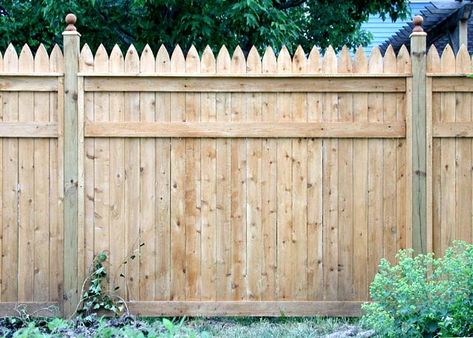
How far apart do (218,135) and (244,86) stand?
1.28 ft

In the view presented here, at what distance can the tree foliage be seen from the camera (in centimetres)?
787

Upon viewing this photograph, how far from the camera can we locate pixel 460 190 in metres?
5.41

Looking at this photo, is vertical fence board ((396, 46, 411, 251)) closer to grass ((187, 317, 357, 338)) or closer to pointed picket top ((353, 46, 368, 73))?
pointed picket top ((353, 46, 368, 73))

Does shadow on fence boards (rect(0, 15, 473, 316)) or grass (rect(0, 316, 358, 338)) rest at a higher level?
shadow on fence boards (rect(0, 15, 473, 316))

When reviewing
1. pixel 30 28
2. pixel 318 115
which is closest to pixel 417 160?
pixel 318 115

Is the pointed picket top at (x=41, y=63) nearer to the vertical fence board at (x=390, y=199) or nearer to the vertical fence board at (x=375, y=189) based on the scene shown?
the vertical fence board at (x=375, y=189)

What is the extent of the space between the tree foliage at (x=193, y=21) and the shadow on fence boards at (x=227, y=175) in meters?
2.42

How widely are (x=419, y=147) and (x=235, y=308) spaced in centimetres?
173

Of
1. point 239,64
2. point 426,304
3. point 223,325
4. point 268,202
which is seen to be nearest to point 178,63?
point 239,64

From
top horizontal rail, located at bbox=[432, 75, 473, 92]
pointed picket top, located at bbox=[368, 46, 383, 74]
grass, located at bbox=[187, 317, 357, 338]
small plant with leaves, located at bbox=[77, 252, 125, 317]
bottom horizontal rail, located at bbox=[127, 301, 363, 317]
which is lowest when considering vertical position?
grass, located at bbox=[187, 317, 357, 338]

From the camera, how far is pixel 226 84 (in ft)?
17.5

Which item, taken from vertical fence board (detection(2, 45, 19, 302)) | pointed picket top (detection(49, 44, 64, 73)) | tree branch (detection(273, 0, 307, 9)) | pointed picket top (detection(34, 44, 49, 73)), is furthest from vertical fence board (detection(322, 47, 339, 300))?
tree branch (detection(273, 0, 307, 9))

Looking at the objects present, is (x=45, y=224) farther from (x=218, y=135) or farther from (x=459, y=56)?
(x=459, y=56)

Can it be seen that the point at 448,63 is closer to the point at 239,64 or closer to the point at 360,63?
the point at 360,63
